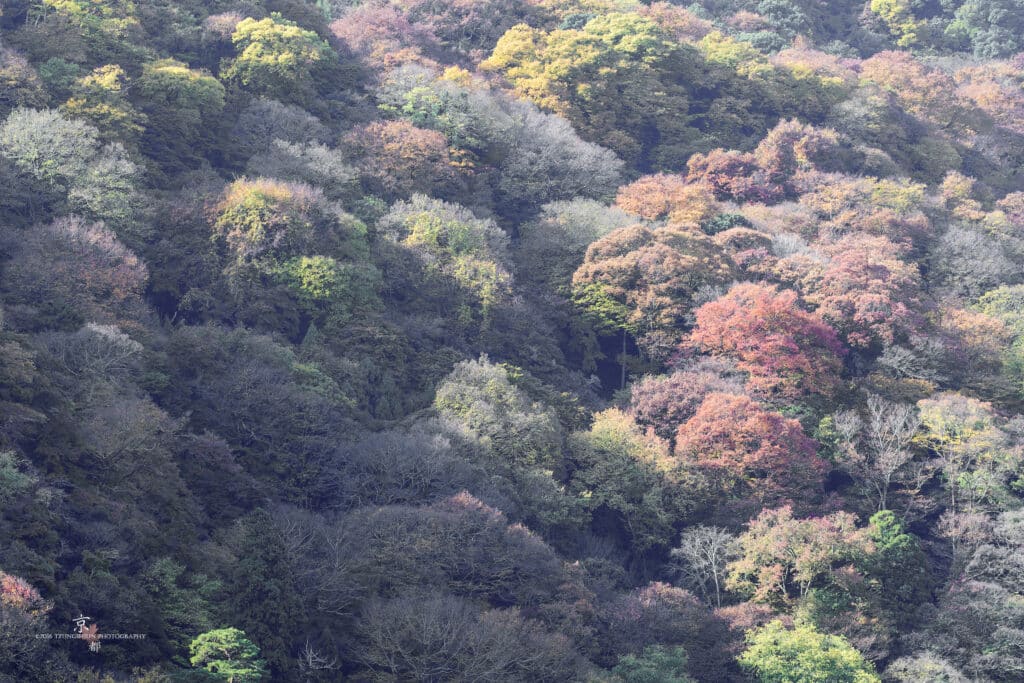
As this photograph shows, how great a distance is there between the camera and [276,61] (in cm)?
6359

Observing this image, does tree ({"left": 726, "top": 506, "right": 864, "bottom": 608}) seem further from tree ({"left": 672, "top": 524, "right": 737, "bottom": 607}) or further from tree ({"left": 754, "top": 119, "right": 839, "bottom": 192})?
tree ({"left": 754, "top": 119, "right": 839, "bottom": 192})

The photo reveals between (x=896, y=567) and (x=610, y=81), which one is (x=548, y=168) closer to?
(x=610, y=81)

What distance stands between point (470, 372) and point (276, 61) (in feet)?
79.6

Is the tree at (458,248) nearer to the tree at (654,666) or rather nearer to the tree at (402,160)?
the tree at (402,160)

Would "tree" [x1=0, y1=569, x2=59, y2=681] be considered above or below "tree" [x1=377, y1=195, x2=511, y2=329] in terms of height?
above

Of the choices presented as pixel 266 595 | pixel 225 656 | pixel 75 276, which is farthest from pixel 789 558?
pixel 75 276

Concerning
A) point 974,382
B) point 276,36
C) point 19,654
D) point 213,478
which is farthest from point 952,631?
point 276,36

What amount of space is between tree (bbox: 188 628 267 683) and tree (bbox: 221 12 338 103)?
119 feet

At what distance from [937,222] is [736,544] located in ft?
100

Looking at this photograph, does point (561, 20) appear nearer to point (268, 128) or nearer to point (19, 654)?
point (268, 128)

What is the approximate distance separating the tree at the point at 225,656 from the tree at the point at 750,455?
19.8 metres

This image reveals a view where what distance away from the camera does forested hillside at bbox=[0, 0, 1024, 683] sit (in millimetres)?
35875

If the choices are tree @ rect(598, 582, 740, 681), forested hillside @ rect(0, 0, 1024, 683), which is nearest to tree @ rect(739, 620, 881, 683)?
forested hillside @ rect(0, 0, 1024, 683)

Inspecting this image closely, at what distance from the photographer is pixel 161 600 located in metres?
33.7
